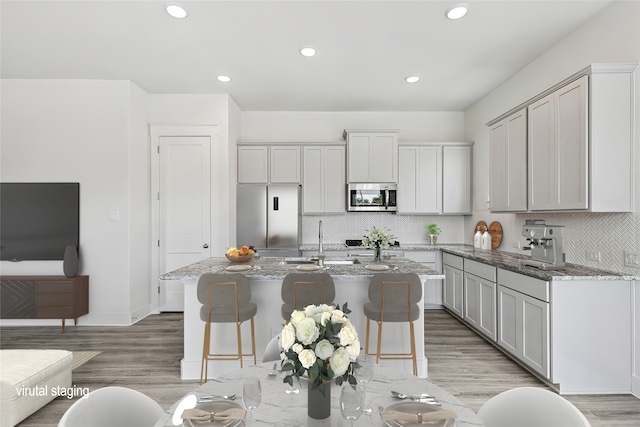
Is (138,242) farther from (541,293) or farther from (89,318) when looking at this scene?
(541,293)

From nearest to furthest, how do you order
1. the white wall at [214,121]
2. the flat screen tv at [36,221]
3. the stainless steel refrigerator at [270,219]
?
the flat screen tv at [36,221] < the white wall at [214,121] < the stainless steel refrigerator at [270,219]

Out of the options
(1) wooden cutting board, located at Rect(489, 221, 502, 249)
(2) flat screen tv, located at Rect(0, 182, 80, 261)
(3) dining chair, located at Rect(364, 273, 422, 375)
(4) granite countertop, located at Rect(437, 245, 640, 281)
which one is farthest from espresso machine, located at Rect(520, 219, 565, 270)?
A: (2) flat screen tv, located at Rect(0, 182, 80, 261)

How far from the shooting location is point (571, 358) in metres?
2.61

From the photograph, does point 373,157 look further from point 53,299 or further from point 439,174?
point 53,299

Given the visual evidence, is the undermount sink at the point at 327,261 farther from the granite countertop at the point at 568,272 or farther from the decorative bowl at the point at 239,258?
the granite countertop at the point at 568,272

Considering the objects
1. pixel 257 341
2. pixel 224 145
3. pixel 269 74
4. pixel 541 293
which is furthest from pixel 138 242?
pixel 541 293

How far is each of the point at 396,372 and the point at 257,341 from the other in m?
1.91

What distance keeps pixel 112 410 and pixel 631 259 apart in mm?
3532

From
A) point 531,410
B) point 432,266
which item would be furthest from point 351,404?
point 432,266

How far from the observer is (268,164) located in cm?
529

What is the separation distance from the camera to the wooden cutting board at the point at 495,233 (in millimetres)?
4484

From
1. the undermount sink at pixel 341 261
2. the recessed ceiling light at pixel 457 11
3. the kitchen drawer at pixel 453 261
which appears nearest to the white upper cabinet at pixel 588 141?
the recessed ceiling light at pixel 457 11

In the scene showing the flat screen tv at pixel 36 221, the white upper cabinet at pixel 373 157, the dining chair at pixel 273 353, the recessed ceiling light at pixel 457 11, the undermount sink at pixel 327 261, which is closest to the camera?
the dining chair at pixel 273 353

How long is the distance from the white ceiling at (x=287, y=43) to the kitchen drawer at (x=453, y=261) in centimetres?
240
